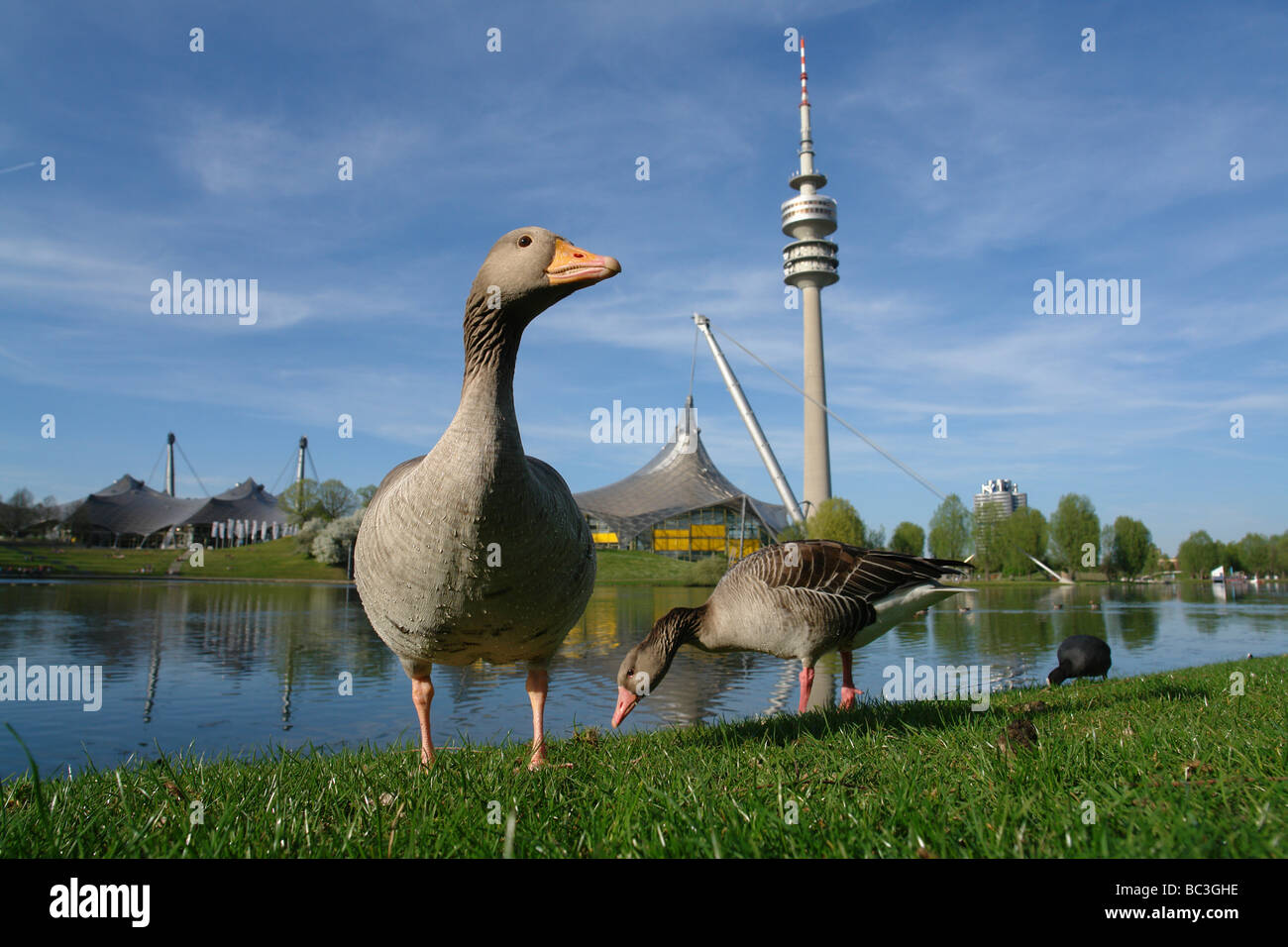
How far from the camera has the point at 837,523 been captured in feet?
285

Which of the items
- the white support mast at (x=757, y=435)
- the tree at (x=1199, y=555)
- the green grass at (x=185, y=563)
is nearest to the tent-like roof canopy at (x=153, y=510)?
the green grass at (x=185, y=563)

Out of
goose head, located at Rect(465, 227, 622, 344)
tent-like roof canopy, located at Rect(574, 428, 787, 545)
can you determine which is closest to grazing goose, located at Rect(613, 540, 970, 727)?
goose head, located at Rect(465, 227, 622, 344)

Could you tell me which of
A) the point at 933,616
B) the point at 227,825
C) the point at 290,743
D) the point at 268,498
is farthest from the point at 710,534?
the point at 227,825

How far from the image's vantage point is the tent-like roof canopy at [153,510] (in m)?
142

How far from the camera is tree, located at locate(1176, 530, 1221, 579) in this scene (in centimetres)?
13388

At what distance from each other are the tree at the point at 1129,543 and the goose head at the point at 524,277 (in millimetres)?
114067

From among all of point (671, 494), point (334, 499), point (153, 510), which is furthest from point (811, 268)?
point (153, 510)

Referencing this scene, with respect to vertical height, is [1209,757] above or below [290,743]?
above

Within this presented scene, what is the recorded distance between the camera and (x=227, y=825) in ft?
10.0
